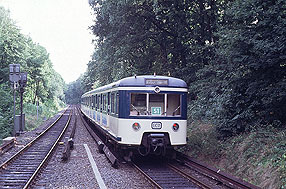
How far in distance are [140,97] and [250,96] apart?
12.0ft

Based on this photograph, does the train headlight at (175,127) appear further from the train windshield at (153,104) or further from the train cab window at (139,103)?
the train cab window at (139,103)

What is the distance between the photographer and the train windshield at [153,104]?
1049 cm

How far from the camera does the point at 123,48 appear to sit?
21875 mm

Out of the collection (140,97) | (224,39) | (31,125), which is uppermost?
(224,39)

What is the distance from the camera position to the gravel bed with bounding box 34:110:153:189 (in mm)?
8126

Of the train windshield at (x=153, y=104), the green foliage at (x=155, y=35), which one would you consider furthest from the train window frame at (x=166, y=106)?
the green foliage at (x=155, y=35)

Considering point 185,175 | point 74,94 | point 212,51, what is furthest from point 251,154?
point 74,94

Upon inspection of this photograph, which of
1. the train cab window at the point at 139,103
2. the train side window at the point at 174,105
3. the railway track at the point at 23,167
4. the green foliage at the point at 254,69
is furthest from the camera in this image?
the train side window at the point at 174,105

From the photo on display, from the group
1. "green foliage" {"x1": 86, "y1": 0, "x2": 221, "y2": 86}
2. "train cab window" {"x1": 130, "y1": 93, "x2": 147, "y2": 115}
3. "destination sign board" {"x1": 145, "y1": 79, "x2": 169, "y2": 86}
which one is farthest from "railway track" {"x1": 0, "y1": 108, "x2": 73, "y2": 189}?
"green foliage" {"x1": 86, "y1": 0, "x2": 221, "y2": 86}

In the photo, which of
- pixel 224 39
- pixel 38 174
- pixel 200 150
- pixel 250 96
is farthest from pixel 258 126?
pixel 38 174

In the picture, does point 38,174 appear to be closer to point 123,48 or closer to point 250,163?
point 250,163

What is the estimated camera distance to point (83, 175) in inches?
358

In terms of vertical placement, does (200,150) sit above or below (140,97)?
below

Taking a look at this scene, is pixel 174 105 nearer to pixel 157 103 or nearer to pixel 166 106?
pixel 166 106
